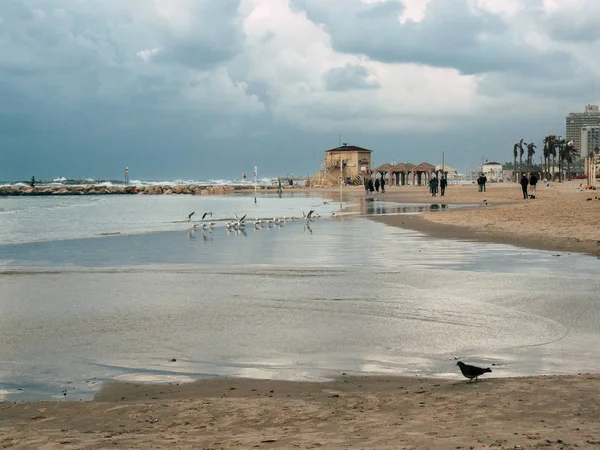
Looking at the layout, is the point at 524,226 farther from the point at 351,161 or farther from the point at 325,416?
the point at 351,161

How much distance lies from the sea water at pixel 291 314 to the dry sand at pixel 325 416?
0.51 metres

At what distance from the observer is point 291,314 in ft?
36.4

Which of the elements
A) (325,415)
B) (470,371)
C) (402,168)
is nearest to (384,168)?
(402,168)

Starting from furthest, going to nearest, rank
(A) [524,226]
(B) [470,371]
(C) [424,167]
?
1. (C) [424,167]
2. (A) [524,226]
3. (B) [470,371]

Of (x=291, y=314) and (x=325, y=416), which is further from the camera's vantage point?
(x=291, y=314)

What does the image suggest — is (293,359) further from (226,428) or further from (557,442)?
(557,442)

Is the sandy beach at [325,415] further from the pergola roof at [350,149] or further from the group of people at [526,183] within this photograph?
→ the pergola roof at [350,149]

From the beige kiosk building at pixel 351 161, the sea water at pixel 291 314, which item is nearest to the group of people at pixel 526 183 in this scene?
the sea water at pixel 291 314

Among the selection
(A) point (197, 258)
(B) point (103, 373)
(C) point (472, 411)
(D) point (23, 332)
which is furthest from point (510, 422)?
(A) point (197, 258)

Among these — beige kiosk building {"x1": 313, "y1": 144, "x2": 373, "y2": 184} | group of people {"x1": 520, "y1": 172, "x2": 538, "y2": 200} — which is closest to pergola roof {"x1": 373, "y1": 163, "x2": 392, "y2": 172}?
beige kiosk building {"x1": 313, "y1": 144, "x2": 373, "y2": 184}

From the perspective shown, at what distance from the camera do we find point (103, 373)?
7680 mm

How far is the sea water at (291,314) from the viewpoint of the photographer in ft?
25.8

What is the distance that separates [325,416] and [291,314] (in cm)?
530

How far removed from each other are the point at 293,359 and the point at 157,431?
285cm
